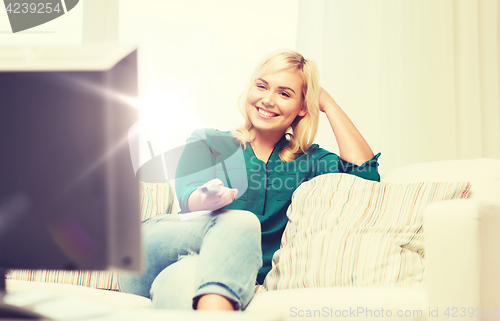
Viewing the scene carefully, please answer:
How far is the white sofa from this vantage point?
738mm

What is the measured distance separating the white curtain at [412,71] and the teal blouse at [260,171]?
25.6 inches

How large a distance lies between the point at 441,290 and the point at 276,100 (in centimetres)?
97

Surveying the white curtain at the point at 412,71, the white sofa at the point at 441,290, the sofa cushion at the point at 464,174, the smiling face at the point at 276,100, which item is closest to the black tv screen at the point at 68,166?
the white sofa at the point at 441,290

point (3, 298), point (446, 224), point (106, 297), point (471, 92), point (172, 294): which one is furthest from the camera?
point (471, 92)

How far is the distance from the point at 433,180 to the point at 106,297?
1039 millimetres

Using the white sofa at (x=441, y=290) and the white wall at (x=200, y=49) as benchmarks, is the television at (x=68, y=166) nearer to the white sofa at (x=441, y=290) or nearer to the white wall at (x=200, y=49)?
the white sofa at (x=441, y=290)

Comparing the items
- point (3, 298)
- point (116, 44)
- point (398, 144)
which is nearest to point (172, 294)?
point (3, 298)

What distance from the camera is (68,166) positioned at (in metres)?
0.40

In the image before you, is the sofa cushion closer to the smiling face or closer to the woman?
the woman

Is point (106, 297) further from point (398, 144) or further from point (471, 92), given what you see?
point (471, 92)

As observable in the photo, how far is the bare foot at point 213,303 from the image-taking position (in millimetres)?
557

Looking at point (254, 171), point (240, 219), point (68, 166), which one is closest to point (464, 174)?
point (254, 171)

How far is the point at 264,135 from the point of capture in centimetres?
158

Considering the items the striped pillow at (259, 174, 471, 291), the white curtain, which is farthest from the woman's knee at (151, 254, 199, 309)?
the white curtain
